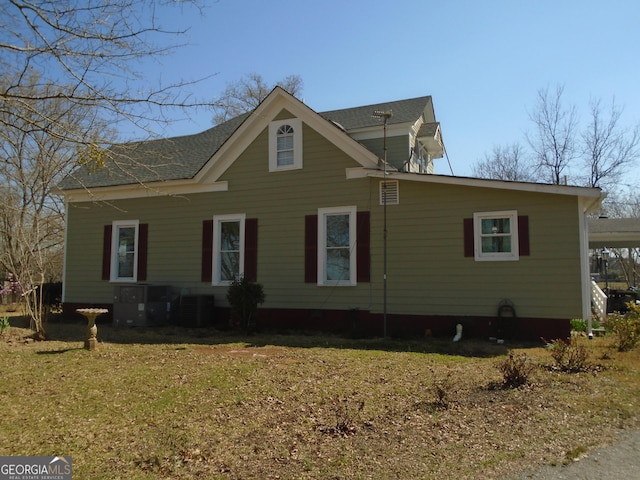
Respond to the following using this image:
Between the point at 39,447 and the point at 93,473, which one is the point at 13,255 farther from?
the point at 93,473

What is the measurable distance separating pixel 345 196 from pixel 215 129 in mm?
7395

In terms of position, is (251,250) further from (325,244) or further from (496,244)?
(496,244)

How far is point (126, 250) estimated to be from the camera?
1485cm

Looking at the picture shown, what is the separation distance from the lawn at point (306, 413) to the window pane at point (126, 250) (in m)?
6.07

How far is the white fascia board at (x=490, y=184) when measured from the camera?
973 cm

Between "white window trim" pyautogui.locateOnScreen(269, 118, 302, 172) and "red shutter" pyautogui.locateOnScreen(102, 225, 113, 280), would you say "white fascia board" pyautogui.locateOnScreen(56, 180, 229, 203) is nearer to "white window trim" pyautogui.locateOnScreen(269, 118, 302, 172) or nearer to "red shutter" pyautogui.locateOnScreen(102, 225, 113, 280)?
"red shutter" pyautogui.locateOnScreen(102, 225, 113, 280)

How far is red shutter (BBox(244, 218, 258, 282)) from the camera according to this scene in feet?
42.3

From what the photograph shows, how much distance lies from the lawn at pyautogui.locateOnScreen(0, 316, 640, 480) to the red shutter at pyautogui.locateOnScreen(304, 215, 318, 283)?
3561mm

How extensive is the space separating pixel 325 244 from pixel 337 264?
23.0 inches

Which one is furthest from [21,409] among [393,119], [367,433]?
[393,119]

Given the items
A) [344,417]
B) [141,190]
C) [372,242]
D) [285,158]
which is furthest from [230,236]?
[344,417]

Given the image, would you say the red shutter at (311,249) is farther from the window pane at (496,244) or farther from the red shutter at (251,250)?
the window pane at (496,244)

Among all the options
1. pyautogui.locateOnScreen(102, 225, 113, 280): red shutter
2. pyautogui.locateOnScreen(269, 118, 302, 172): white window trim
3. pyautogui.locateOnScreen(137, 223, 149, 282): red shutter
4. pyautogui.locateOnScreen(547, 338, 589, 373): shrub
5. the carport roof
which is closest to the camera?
pyautogui.locateOnScreen(547, 338, 589, 373): shrub

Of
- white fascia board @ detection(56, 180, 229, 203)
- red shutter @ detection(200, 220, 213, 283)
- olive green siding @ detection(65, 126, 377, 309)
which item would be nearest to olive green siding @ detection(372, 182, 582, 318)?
olive green siding @ detection(65, 126, 377, 309)
